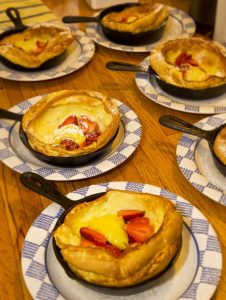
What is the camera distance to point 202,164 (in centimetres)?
92

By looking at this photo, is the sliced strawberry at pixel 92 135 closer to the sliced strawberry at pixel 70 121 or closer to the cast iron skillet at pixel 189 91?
the sliced strawberry at pixel 70 121

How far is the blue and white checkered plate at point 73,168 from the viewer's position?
906 millimetres

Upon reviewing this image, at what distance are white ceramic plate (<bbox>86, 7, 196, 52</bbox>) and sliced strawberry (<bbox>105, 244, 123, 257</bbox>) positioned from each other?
0.85 meters

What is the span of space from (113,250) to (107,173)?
0.99 feet

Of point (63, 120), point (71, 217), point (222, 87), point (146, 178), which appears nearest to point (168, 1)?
point (222, 87)

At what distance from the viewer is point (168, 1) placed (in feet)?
5.76

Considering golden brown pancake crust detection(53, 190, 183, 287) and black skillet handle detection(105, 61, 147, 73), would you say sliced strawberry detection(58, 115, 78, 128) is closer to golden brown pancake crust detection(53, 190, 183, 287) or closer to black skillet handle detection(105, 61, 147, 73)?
black skillet handle detection(105, 61, 147, 73)

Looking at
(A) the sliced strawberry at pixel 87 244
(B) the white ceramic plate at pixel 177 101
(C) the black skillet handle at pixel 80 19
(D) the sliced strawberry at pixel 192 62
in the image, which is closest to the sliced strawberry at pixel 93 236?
(A) the sliced strawberry at pixel 87 244

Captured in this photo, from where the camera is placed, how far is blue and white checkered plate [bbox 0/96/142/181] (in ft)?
2.97

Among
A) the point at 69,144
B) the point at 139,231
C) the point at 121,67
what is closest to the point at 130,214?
the point at 139,231

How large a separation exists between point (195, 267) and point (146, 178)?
0.29 metres

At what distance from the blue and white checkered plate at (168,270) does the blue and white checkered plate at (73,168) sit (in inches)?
6.2

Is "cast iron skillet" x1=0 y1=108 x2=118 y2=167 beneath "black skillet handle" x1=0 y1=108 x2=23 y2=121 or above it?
beneath

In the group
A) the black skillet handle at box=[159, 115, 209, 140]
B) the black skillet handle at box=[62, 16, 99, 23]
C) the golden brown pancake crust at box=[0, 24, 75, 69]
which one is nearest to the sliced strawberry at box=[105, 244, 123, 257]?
the black skillet handle at box=[159, 115, 209, 140]
